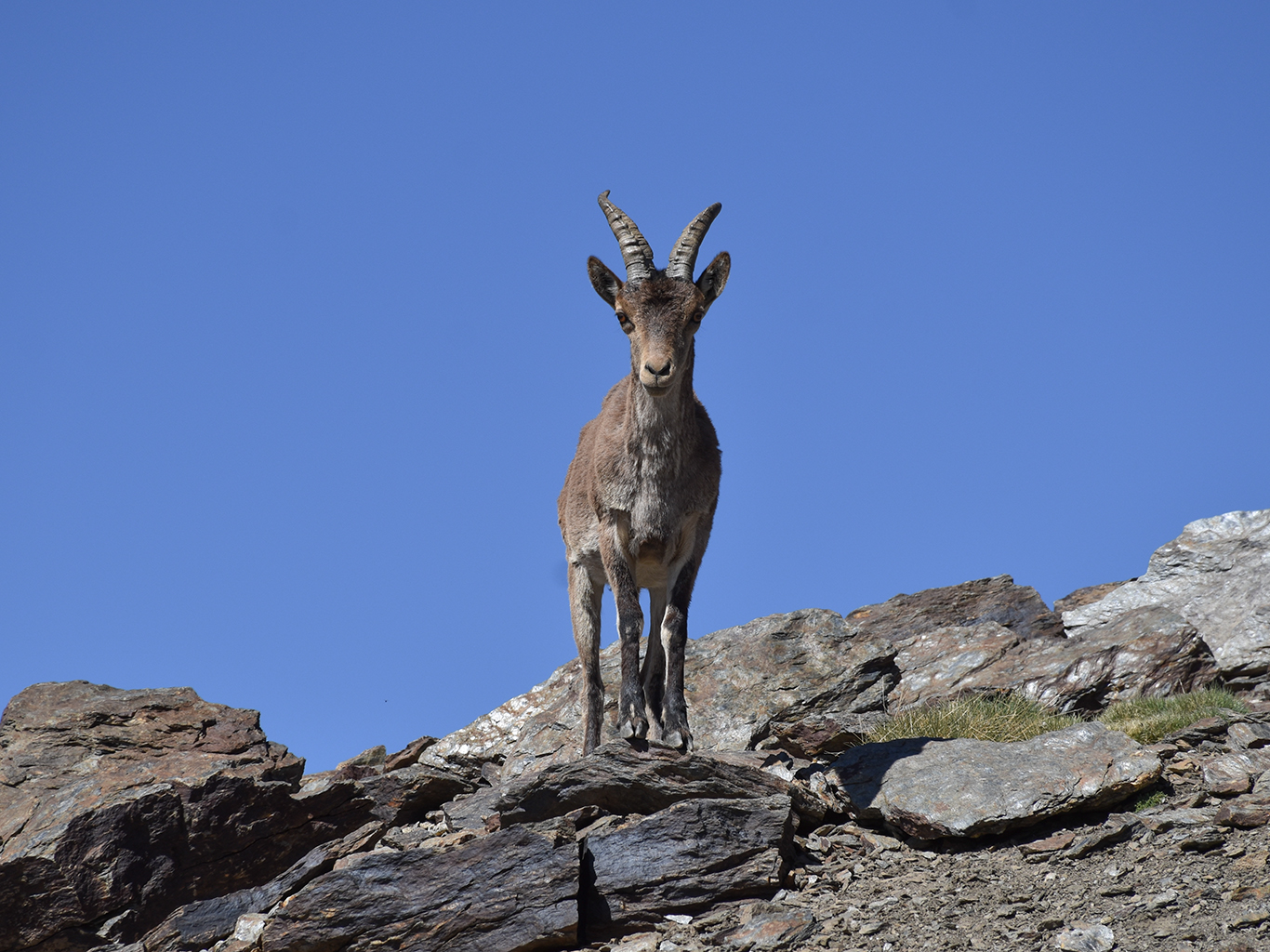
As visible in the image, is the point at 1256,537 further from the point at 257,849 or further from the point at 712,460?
the point at 257,849

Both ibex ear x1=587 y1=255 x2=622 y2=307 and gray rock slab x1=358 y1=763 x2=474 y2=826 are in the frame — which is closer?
ibex ear x1=587 y1=255 x2=622 y2=307

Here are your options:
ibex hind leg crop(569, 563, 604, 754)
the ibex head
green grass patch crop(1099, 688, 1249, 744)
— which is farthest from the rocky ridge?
the ibex head

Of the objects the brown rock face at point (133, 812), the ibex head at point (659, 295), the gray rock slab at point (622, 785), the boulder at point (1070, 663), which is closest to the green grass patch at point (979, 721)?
the boulder at point (1070, 663)

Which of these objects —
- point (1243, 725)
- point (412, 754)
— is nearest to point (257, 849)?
point (412, 754)

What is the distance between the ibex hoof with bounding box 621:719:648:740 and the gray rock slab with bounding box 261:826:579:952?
902 mm

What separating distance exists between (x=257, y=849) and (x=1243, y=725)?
829 centimetres

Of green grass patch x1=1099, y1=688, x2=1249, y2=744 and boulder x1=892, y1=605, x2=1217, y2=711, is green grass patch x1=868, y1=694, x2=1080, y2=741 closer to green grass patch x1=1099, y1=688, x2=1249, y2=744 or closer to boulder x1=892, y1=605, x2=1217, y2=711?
green grass patch x1=1099, y1=688, x2=1249, y2=744

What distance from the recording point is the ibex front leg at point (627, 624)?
913 cm

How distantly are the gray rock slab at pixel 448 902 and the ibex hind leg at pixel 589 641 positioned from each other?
1757 mm

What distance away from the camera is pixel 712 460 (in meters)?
10.3

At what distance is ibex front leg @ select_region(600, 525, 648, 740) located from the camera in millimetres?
9133

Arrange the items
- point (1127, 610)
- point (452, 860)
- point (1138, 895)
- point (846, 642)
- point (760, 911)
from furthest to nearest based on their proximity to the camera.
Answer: point (1127, 610) < point (846, 642) < point (452, 860) < point (760, 911) < point (1138, 895)

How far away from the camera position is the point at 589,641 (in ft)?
35.2

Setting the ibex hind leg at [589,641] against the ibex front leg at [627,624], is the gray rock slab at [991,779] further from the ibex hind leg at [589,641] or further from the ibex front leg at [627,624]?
the ibex hind leg at [589,641]
